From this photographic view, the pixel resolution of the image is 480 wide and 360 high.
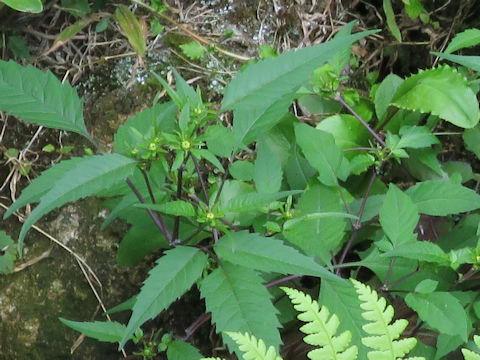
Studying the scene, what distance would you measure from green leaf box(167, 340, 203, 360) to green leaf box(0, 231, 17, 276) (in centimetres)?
60

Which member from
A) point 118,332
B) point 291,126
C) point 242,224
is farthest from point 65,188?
point 291,126

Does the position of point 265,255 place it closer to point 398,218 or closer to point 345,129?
point 398,218

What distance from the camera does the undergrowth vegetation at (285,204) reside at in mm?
893

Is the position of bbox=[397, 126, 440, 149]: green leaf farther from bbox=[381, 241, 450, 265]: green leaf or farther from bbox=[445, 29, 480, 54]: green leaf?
bbox=[381, 241, 450, 265]: green leaf

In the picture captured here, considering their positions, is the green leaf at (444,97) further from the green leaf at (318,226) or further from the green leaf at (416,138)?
the green leaf at (318,226)

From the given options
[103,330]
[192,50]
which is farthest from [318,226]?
[192,50]

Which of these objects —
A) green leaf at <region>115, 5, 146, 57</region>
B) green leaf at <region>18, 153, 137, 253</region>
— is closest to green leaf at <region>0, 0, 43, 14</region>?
green leaf at <region>115, 5, 146, 57</region>

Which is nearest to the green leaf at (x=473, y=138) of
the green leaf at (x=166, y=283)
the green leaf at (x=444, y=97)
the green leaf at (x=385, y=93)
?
the green leaf at (x=444, y=97)

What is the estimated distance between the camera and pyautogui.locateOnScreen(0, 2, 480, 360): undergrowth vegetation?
0.89 metres

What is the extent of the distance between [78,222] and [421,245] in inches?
38.2

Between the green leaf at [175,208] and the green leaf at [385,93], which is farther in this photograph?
the green leaf at [385,93]

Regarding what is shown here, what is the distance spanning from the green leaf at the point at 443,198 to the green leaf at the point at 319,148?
0.22 meters

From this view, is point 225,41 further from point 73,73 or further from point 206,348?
point 206,348

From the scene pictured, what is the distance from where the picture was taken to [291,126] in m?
1.51
